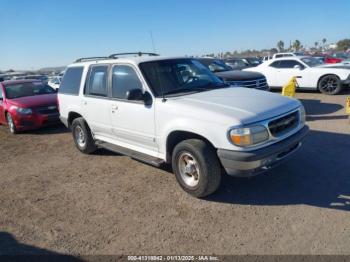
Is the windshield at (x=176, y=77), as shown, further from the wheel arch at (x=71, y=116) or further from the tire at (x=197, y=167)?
the wheel arch at (x=71, y=116)

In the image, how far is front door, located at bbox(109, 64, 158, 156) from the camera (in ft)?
16.2

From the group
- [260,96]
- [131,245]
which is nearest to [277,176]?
[260,96]

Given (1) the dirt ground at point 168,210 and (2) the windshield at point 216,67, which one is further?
(2) the windshield at point 216,67

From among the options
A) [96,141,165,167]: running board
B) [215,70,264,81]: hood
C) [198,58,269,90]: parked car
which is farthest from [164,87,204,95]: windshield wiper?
[215,70,264,81]: hood

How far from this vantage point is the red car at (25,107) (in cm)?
932

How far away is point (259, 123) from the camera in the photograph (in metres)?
3.94

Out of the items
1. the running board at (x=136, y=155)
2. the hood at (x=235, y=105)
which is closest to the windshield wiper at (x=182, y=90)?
the hood at (x=235, y=105)

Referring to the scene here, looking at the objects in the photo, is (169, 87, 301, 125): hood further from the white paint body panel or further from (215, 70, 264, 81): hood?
the white paint body panel

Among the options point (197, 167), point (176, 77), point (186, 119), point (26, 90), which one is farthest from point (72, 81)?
point (26, 90)

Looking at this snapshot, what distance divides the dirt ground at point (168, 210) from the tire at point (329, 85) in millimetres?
6738

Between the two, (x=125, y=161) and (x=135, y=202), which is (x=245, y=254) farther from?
(x=125, y=161)

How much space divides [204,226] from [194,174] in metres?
0.87

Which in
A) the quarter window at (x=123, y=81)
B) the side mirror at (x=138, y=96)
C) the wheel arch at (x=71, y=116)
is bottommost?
the wheel arch at (x=71, y=116)

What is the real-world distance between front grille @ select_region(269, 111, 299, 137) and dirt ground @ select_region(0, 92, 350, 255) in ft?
2.83
